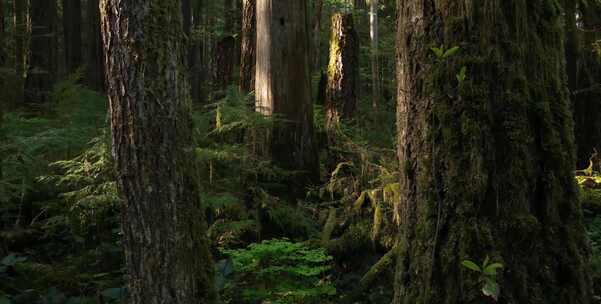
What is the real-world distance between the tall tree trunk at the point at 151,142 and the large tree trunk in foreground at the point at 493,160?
148cm

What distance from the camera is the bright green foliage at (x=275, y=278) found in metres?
4.61

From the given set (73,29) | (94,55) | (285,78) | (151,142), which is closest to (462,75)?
(151,142)

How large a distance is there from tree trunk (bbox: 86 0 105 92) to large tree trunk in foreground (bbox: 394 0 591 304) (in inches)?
622

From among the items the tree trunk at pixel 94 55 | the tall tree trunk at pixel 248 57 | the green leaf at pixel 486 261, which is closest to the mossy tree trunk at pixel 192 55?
the tree trunk at pixel 94 55

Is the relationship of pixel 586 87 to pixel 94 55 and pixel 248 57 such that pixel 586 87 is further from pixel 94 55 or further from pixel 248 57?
pixel 94 55

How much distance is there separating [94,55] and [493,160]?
18.0 metres

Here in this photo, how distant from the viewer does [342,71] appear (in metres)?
10.7

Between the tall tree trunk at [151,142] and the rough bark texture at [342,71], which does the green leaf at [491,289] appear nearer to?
the tall tree trunk at [151,142]

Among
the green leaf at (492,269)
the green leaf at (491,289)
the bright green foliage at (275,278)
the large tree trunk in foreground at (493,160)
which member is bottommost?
the bright green foliage at (275,278)

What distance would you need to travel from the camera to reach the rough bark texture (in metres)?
10.5

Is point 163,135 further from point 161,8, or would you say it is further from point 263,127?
point 263,127

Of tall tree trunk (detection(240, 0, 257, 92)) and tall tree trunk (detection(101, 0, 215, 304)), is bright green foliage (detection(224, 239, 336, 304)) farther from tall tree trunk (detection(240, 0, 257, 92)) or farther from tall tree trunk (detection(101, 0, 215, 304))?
tall tree trunk (detection(240, 0, 257, 92))

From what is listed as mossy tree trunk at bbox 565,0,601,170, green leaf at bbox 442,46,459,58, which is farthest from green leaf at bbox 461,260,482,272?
mossy tree trunk at bbox 565,0,601,170

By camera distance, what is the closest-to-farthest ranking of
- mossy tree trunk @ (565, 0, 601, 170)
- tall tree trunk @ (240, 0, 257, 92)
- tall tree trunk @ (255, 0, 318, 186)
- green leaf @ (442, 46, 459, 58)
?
green leaf @ (442, 46, 459, 58) → tall tree trunk @ (255, 0, 318, 186) → mossy tree trunk @ (565, 0, 601, 170) → tall tree trunk @ (240, 0, 257, 92)
